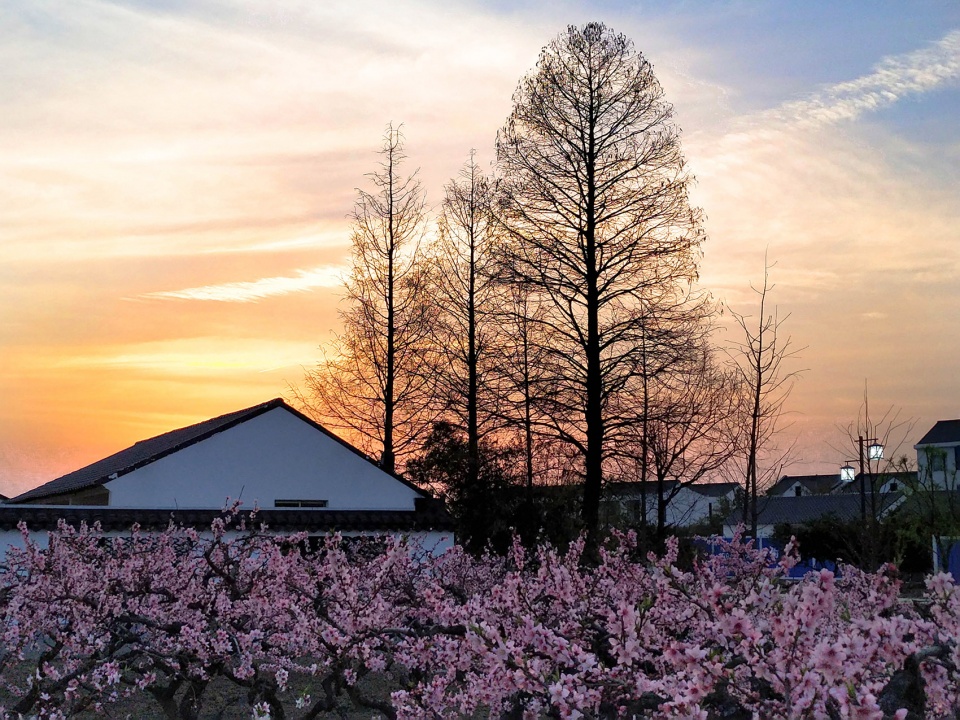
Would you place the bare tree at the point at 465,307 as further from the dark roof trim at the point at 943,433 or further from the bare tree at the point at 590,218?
the dark roof trim at the point at 943,433

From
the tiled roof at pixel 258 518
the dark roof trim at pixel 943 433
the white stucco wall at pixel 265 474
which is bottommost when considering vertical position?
the tiled roof at pixel 258 518

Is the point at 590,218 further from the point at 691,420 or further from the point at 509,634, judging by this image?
the point at 509,634

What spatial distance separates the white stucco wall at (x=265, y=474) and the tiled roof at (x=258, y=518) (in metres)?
0.57

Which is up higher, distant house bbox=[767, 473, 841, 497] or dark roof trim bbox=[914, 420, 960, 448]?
dark roof trim bbox=[914, 420, 960, 448]

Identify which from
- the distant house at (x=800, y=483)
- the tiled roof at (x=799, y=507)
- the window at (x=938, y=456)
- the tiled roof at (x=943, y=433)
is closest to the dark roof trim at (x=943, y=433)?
the tiled roof at (x=943, y=433)

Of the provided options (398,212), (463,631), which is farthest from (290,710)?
(398,212)

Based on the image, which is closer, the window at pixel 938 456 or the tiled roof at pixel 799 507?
the window at pixel 938 456

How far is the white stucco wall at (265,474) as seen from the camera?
24.7m

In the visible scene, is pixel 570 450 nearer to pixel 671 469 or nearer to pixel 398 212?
pixel 671 469

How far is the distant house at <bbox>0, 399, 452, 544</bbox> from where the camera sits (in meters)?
24.2

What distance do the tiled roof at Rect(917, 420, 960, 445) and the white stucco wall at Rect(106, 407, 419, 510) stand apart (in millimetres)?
44187

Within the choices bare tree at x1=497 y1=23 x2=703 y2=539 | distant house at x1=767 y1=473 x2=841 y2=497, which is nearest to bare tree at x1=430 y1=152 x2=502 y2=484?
bare tree at x1=497 y1=23 x2=703 y2=539

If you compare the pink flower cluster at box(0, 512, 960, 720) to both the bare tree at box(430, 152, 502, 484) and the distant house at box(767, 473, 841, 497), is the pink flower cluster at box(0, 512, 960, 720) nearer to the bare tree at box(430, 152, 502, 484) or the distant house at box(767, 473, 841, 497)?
the bare tree at box(430, 152, 502, 484)

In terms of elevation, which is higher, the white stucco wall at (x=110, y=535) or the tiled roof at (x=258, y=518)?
the tiled roof at (x=258, y=518)
